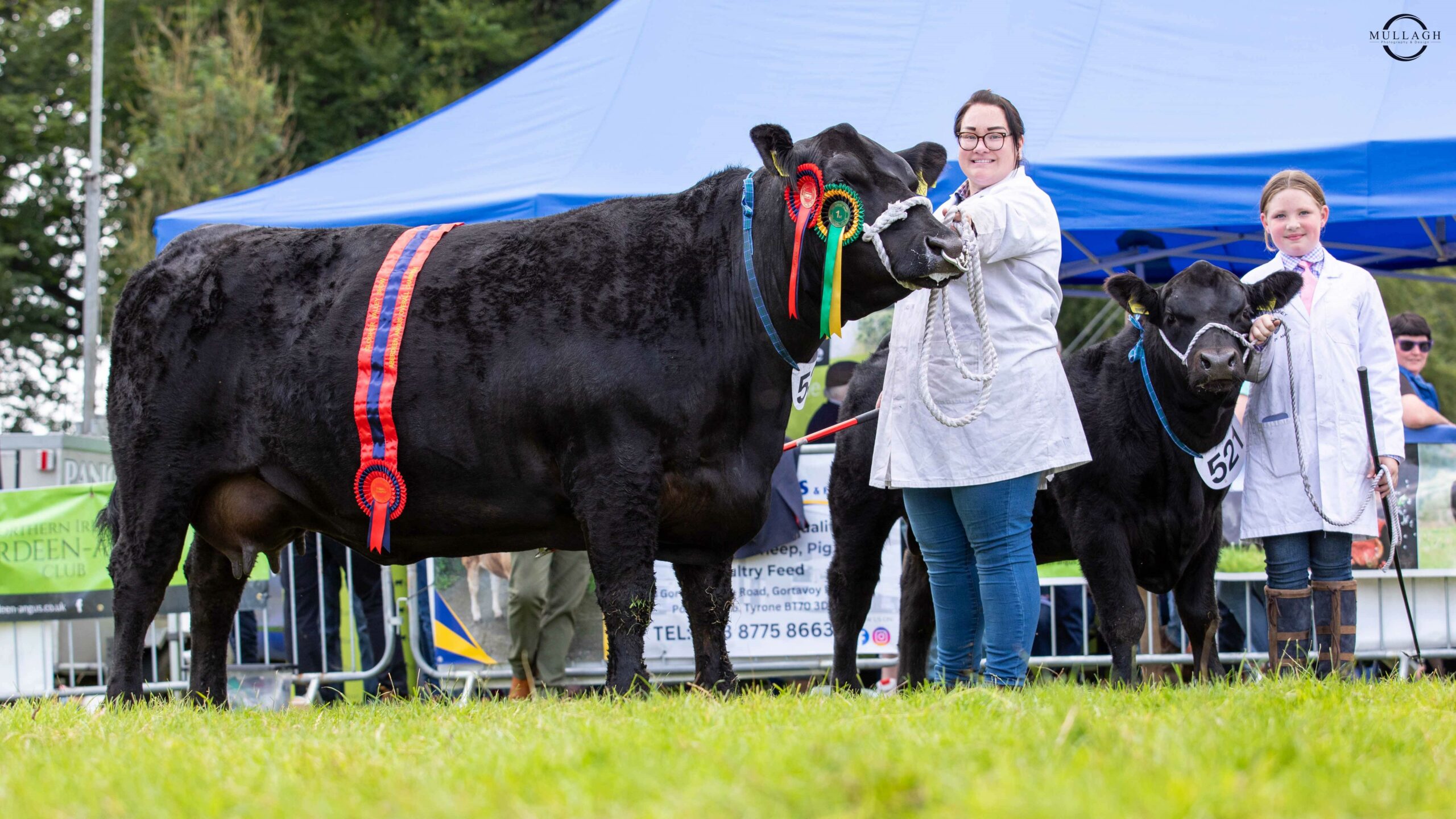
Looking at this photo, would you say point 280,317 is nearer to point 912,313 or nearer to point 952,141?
point 912,313

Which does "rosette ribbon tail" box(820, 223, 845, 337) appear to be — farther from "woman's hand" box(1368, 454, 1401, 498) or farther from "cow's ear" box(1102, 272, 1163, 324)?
"woman's hand" box(1368, 454, 1401, 498)

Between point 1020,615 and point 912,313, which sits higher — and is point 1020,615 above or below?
below

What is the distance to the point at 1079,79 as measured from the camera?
7.94 metres

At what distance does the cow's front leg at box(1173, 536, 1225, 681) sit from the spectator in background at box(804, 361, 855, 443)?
8.44ft

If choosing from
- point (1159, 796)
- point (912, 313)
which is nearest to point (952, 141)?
point (912, 313)

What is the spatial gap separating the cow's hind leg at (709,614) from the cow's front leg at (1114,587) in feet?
5.35

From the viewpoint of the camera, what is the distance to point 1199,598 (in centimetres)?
538

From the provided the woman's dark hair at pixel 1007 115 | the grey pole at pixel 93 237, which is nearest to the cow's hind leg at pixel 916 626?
the woman's dark hair at pixel 1007 115

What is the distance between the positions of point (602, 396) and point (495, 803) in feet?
6.69

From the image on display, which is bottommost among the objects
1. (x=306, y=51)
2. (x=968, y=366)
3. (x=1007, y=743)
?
(x=1007, y=743)

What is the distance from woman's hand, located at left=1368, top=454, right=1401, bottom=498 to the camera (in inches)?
187

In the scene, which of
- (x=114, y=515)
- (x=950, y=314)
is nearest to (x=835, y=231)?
(x=950, y=314)

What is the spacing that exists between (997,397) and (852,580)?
1939 millimetres

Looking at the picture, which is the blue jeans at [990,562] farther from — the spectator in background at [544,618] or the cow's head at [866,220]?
the spectator in background at [544,618]
